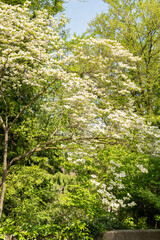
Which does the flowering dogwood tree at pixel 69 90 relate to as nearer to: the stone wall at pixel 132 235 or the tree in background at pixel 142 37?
the stone wall at pixel 132 235

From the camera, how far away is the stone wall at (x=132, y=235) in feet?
22.8

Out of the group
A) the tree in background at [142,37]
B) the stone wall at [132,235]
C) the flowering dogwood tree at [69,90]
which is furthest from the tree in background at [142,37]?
the stone wall at [132,235]

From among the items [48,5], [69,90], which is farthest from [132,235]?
[48,5]

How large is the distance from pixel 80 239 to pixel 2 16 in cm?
708

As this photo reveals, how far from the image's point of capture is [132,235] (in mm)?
8227

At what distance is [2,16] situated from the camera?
7.21 meters

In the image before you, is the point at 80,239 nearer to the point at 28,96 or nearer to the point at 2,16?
the point at 2,16

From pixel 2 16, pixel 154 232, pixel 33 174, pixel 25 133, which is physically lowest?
pixel 154 232

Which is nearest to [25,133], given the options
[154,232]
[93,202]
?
[93,202]

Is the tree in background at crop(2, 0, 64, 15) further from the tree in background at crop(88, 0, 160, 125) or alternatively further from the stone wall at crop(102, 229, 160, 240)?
the stone wall at crop(102, 229, 160, 240)

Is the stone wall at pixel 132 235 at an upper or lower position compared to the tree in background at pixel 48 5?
lower

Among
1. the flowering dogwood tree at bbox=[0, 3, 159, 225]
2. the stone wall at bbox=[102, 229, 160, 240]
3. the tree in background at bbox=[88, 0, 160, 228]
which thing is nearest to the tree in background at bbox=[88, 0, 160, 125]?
the tree in background at bbox=[88, 0, 160, 228]

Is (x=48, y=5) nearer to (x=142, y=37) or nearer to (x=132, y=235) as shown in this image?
(x=142, y=37)

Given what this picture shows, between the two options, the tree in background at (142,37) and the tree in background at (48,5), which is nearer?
the tree in background at (48,5)
